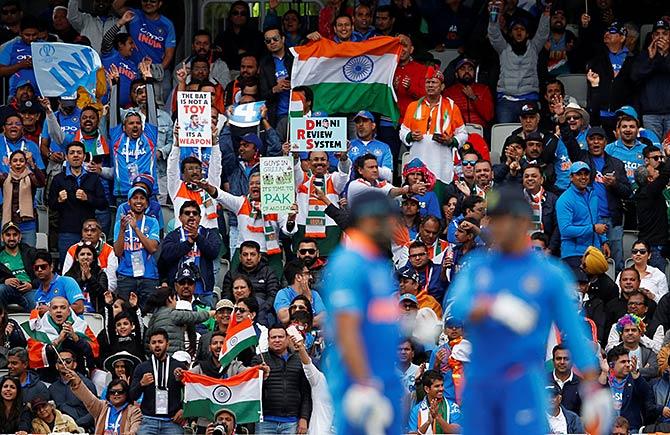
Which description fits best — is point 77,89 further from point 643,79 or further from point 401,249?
point 643,79

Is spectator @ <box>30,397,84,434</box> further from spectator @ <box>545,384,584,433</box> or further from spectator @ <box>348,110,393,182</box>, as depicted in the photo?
spectator @ <box>348,110,393,182</box>

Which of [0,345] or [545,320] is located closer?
[545,320]

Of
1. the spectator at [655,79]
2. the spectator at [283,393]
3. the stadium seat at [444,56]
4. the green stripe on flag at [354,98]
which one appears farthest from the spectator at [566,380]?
the stadium seat at [444,56]

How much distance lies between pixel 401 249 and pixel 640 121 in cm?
448

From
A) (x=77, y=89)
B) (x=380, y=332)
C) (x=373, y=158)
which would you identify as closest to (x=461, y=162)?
(x=373, y=158)

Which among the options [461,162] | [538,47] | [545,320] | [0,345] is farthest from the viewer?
[538,47]

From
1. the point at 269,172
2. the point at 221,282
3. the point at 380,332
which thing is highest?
the point at 380,332

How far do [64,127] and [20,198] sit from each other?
1.60m

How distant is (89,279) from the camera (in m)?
20.2

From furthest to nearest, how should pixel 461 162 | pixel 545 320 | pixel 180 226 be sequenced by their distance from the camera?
pixel 461 162 < pixel 180 226 < pixel 545 320

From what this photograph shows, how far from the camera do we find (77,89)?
Answer: 900 inches

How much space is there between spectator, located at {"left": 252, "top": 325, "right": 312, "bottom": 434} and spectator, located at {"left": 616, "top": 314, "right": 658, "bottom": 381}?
347cm

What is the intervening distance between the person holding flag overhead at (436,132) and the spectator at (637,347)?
3459mm

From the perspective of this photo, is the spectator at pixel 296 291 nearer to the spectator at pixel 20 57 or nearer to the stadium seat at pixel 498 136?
the stadium seat at pixel 498 136
